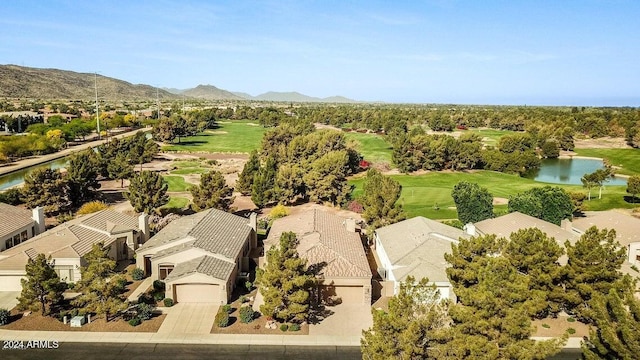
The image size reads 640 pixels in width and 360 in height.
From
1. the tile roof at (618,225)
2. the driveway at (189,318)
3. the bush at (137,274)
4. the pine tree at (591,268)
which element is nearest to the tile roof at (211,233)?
the bush at (137,274)

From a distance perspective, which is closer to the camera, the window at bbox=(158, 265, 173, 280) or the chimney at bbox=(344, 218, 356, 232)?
the window at bbox=(158, 265, 173, 280)

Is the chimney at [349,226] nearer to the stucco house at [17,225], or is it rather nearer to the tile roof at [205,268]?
the tile roof at [205,268]

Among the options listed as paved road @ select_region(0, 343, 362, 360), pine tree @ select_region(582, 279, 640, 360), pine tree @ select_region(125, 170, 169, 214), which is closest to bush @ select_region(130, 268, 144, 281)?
paved road @ select_region(0, 343, 362, 360)

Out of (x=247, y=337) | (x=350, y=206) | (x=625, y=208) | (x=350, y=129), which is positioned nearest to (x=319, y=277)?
(x=247, y=337)

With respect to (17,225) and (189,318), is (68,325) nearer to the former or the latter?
(189,318)

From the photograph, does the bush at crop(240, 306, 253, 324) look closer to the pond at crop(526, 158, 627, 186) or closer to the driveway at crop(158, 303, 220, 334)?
the driveway at crop(158, 303, 220, 334)

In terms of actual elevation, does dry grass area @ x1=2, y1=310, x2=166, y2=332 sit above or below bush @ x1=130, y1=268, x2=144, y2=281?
below

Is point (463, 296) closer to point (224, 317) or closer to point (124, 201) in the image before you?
point (224, 317)
